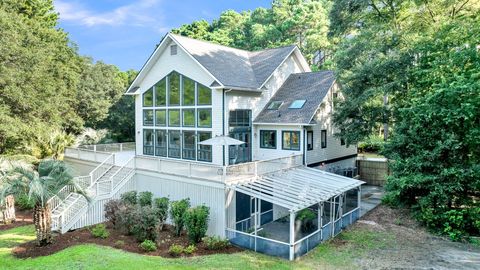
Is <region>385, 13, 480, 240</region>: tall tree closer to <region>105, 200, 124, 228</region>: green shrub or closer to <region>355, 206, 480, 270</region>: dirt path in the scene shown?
<region>355, 206, 480, 270</region>: dirt path

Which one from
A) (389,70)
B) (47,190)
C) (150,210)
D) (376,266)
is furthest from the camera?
(389,70)

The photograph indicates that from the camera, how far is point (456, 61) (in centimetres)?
1511

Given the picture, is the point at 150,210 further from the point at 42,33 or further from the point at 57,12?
the point at 57,12

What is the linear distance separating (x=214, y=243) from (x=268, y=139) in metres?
8.63

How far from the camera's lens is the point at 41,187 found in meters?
12.0

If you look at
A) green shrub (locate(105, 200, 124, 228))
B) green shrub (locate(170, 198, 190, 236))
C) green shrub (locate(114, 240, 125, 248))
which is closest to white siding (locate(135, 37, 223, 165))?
green shrub (locate(170, 198, 190, 236))

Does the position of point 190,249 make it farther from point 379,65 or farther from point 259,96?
point 379,65

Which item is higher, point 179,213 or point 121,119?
point 121,119

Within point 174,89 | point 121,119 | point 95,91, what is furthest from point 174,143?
point 95,91

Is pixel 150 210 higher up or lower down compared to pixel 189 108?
lower down

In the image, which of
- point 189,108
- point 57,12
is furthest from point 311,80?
point 57,12

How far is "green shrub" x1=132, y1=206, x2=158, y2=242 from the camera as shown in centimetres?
1309

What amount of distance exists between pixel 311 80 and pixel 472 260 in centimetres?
1381

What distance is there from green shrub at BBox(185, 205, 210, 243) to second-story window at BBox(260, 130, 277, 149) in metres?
7.54
